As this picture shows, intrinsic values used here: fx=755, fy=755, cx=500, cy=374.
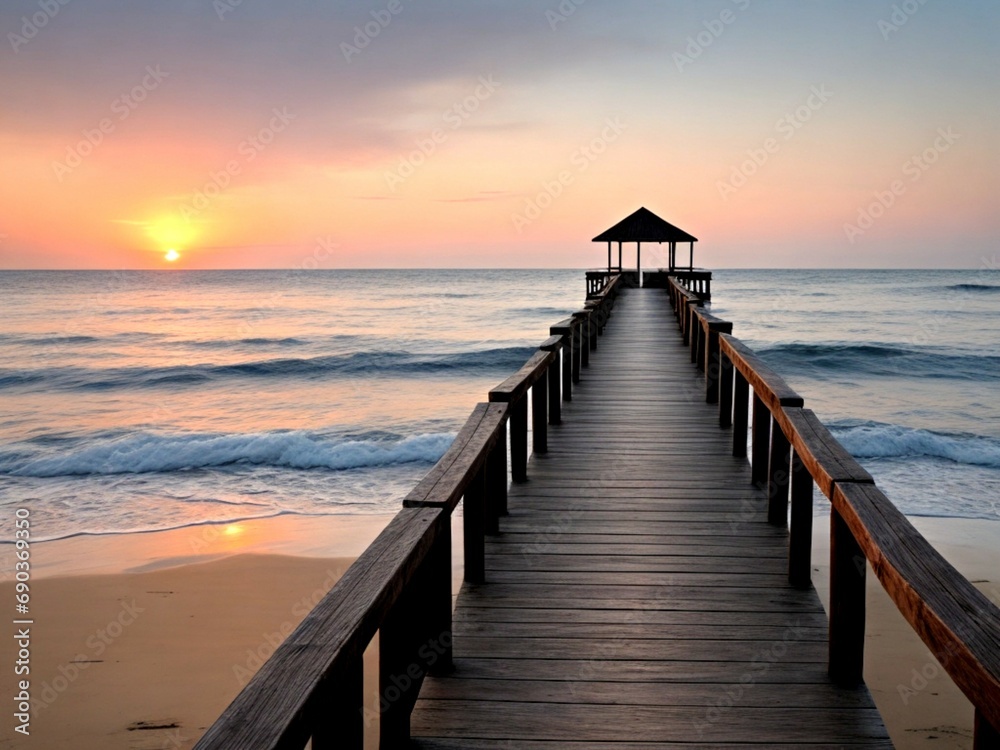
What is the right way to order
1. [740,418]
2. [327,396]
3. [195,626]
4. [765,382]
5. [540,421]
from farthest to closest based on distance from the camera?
1. [327,396]
2. [195,626]
3. [740,418]
4. [540,421]
5. [765,382]

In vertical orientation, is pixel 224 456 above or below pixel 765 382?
below

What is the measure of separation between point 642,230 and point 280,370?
1440 centimetres

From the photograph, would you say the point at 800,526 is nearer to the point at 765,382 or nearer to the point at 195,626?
the point at 765,382

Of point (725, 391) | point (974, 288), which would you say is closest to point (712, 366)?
point (725, 391)

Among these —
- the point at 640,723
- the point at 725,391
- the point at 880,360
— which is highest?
the point at 725,391

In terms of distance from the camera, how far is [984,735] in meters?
1.55

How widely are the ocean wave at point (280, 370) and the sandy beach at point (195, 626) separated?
18150 millimetres

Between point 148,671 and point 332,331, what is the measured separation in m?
35.8

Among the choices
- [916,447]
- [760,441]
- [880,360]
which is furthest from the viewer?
[880,360]

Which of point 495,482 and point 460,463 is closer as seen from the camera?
point 460,463

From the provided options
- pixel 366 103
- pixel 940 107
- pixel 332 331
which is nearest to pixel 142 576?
pixel 366 103

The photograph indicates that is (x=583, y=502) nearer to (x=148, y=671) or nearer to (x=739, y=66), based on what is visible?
(x=148, y=671)

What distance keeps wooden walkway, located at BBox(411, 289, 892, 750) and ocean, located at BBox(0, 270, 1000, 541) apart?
6174 millimetres

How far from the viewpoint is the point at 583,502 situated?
4.85m
